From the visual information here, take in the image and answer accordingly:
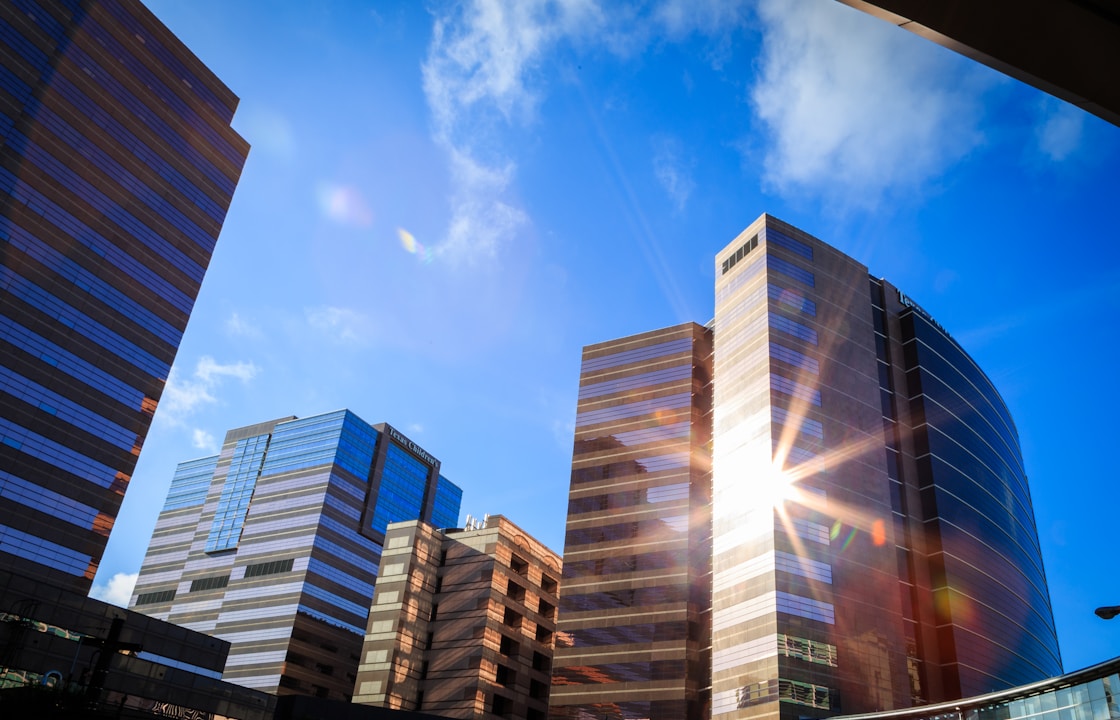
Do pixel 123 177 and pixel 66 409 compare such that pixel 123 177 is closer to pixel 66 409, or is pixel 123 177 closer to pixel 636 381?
pixel 66 409

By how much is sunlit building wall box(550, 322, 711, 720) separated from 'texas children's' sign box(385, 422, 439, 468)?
6780cm

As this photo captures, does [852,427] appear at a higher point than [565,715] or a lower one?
higher

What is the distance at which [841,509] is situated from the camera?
80375 mm

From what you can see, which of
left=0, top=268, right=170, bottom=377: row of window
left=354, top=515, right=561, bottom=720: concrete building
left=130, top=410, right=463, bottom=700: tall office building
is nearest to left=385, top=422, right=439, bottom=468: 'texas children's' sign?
left=130, top=410, right=463, bottom=700: tall office building

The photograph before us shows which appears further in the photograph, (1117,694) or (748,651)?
(748,651)

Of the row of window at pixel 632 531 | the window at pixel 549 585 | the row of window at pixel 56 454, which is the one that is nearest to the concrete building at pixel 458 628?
the window at pixel 549 585

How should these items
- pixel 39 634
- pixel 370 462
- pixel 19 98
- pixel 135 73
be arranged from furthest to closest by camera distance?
1. pixel 370 462
2. pixel 135 73
3. pixel 19 98
4. pixel 39 634

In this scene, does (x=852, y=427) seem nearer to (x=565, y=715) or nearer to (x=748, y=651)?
(x=748, y=651)

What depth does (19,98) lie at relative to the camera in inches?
3406

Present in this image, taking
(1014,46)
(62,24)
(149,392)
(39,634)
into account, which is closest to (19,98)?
(62,24)

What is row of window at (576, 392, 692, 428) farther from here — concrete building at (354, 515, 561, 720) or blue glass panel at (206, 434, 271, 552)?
blue glass panel at (206, 434, 271, 552)

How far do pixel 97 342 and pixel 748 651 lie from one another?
Result: 77.4 metres

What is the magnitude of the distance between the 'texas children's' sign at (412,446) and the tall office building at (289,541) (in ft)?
1.04

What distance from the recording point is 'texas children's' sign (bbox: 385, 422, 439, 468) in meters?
168
